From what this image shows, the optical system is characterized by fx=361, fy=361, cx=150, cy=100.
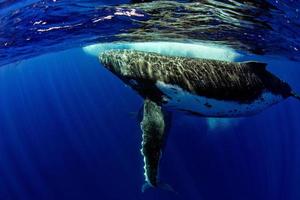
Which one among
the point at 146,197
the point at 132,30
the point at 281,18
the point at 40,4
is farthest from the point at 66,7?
the point at 146,197

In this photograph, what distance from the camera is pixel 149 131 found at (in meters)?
8.59

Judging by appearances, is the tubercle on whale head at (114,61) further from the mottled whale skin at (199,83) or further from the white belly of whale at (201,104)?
the white belly of whale at (201,104)

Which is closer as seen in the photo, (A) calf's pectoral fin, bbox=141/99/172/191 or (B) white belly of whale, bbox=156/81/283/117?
(A) calf's pectoral fin, bbox=141/99/172/191

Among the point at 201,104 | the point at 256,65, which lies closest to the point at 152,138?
the point at 201,104

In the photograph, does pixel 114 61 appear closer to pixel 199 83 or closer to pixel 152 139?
pixel 199 83

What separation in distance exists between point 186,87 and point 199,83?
1.25 ft

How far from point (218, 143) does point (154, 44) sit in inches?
360

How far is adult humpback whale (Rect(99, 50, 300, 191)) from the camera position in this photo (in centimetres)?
869

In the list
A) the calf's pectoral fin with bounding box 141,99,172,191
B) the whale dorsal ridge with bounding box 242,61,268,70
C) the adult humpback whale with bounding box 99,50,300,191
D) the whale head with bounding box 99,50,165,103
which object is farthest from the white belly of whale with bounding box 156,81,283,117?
the whale dorsal ridge with bounding box 242,61,268,70

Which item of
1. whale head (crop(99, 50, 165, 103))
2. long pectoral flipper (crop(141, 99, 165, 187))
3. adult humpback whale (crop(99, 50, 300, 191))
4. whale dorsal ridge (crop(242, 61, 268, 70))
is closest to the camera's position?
long pectoral flipper (crop(141, 99, 165, 187))

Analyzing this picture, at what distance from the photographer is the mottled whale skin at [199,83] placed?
28.8 ft

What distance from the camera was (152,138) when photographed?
8.47 m

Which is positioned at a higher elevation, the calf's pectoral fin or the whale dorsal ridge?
the whale dorsal ridge

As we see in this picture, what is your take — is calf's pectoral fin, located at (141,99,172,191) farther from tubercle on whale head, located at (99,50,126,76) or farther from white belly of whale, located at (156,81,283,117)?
tubercle on whale head, located at (99,50,126,76)
